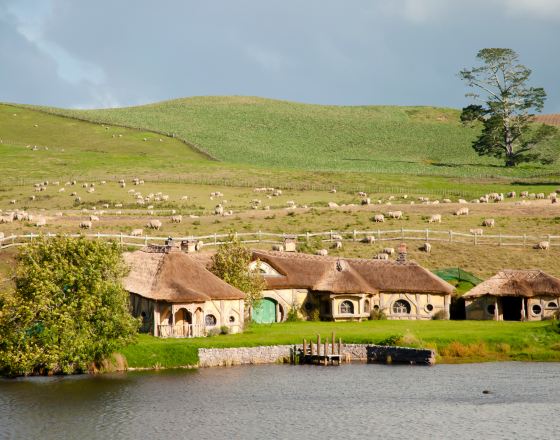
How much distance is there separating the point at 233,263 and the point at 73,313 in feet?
50.1

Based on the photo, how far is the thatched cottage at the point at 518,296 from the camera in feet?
225

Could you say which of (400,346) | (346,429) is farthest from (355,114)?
(346,429)

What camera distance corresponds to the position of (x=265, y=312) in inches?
2712

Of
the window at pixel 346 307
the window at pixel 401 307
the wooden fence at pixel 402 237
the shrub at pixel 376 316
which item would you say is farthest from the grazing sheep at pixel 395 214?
the window at pixel 346 307

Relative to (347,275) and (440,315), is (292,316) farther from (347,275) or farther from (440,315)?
(440,315)

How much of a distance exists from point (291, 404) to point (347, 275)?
2364cm

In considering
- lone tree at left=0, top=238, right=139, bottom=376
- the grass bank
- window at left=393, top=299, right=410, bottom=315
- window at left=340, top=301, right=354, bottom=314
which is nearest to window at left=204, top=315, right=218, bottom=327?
the grass bank

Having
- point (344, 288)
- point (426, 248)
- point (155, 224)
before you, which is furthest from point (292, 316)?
point (155, 224)

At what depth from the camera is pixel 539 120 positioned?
186 metres

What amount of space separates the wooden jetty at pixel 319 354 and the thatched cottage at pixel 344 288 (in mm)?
11490

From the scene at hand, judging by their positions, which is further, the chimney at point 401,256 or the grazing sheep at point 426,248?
the grazing sheep at point 426,248

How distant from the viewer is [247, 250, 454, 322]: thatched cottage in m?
68.9

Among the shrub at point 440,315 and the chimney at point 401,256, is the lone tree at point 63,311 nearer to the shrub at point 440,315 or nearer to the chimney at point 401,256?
the chimney at point 401,256

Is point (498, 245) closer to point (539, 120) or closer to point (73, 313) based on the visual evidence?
point (73, 313)
